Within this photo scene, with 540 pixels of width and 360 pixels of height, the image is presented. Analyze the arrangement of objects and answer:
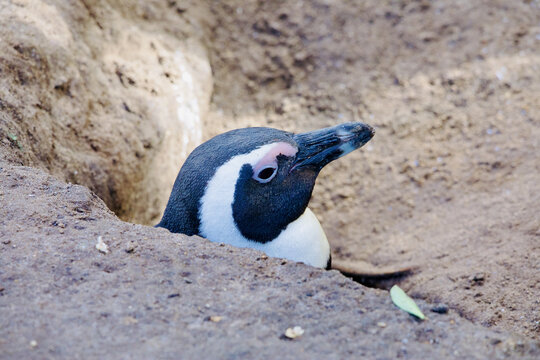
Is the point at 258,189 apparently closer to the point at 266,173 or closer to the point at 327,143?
the point at 266,173

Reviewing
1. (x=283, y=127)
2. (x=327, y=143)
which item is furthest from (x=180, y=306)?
(x=283, y=127)

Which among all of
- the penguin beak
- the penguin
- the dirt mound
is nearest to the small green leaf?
the dirt mound

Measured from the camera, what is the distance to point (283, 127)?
4859 millimetres

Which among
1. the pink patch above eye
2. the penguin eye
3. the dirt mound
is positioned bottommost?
the dirt mound

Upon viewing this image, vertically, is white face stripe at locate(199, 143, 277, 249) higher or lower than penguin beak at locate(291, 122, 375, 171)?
lower

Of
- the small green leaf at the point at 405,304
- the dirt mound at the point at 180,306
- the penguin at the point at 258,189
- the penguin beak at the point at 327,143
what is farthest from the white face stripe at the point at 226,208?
the small green leaf at the point at 405,304

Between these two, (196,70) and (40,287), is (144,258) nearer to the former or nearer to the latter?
(40,287)

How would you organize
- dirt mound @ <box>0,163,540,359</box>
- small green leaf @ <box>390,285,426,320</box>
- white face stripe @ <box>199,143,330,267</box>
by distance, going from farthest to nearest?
white face stripe @ <box>199,143,330,267</box>, small green leaf @ <box>390,285,426,320</box>, dirt mound @ <box>0,163,540,359</box>

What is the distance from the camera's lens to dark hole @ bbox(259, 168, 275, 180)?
2.70 metres

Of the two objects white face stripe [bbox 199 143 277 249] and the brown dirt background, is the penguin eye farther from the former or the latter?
the brown dirt background

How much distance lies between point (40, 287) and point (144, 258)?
36cm

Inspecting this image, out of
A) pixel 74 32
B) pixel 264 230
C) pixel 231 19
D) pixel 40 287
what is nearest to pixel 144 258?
pixel 40 287

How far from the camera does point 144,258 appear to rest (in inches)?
79.7

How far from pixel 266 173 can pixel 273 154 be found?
10 centimetres
